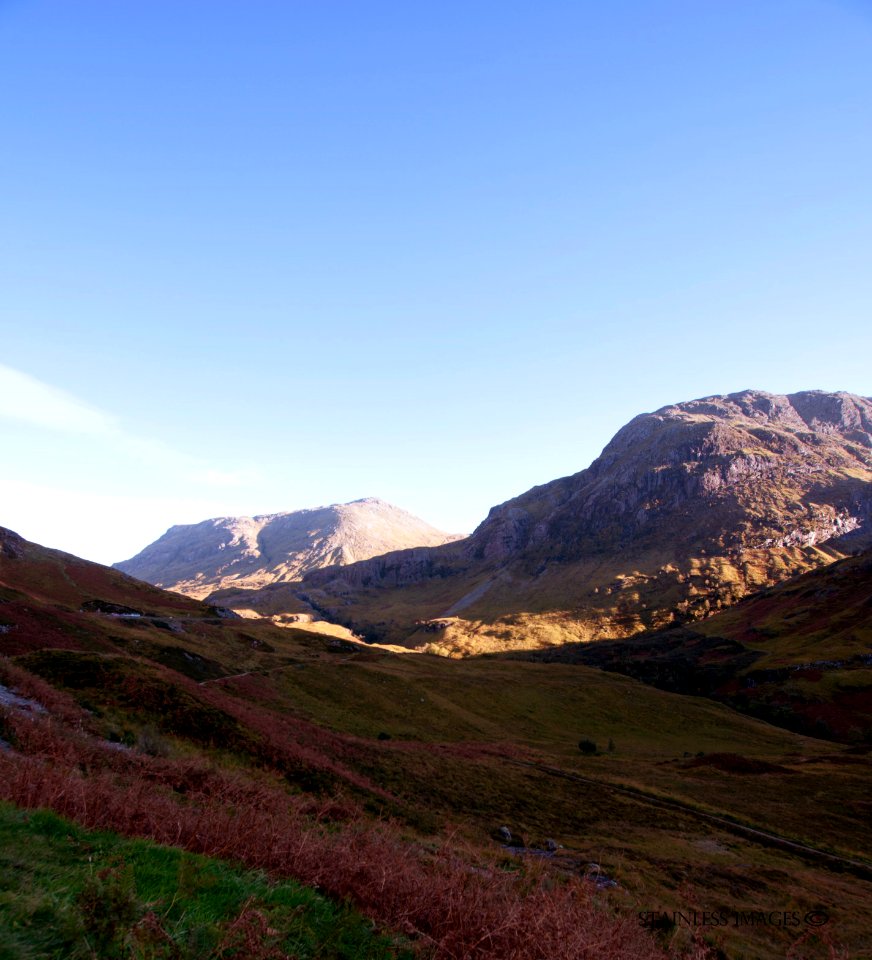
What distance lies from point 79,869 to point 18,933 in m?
1.88

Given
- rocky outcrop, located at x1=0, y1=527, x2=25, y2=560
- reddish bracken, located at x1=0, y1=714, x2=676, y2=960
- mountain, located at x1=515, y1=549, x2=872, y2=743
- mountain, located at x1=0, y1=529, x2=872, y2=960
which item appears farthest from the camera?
rocky outcrop, located at x1=0, y1=527, x2=25, y2=560

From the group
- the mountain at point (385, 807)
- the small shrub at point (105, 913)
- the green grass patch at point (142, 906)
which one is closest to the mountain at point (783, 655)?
the mountain at point (385, 807)

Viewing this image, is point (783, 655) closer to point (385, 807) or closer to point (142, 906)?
point (385, 807)

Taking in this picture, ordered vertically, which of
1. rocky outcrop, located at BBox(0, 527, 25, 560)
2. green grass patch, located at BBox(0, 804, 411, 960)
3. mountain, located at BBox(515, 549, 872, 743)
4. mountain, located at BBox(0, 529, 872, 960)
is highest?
rocky outcrop, located at BBox(0, 527, 25, 560)

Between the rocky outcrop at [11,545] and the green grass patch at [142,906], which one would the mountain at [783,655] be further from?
the rocky outcrop at [11,545]

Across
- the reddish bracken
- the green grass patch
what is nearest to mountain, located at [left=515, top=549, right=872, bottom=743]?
the reddish bracken

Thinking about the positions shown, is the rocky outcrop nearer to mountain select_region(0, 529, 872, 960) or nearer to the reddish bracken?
mountain select_region(0, 529, 872, 960)

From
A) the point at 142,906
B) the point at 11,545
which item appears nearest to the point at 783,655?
the point at 142,906

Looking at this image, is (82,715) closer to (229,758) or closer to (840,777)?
(229,758)

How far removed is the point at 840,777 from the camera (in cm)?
4409

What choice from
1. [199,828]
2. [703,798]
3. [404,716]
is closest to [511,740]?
[404,716]

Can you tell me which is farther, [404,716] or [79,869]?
[404,716]

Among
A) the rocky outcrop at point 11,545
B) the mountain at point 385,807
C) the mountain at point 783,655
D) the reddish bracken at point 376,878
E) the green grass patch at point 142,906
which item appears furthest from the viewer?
the rocky outcrop at point 11,545

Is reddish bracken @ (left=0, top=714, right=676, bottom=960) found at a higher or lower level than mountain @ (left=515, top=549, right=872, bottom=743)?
higher
